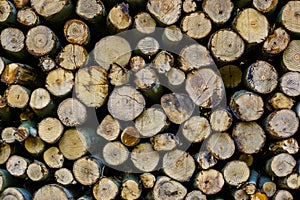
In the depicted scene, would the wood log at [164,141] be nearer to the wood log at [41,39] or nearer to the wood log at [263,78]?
the wood log at [263,78]

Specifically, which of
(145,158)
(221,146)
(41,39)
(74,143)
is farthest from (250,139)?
(41,39)

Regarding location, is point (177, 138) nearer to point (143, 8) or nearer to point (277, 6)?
point (143, 8)

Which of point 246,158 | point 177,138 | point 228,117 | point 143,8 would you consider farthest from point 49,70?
point 246,158

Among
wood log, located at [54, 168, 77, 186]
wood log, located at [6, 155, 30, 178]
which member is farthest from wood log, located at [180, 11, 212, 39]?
wood log, located at [6, 155, 30, 178]

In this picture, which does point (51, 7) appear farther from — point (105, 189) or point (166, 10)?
point (105, 189)

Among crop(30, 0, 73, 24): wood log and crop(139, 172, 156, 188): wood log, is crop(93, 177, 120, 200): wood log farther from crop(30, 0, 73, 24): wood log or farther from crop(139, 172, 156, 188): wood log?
crop(30, 0, 73, 24): wood log

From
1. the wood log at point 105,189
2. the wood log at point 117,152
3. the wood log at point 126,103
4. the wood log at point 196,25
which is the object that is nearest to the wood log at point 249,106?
the wood log at point 196,25
